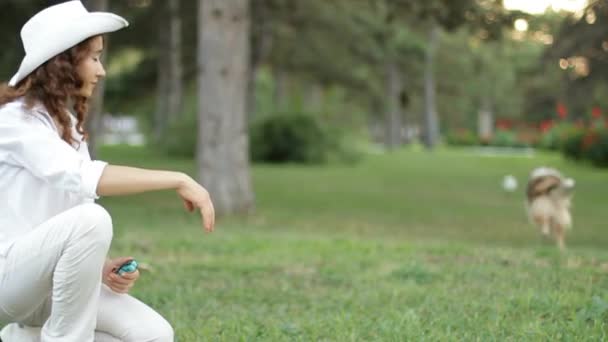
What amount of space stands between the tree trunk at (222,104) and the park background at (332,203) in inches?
0.8

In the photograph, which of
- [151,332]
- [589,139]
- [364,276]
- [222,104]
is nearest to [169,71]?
[589,139]

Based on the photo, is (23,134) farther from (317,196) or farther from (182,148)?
(182,148)

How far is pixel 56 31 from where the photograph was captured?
10.6 ft

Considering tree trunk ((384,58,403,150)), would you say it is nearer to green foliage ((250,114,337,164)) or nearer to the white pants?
green foliage ((250,114,337,164))

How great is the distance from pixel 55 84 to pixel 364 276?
376 cm

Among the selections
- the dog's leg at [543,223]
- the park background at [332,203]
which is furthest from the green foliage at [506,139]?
the dog's leg at [543,223]

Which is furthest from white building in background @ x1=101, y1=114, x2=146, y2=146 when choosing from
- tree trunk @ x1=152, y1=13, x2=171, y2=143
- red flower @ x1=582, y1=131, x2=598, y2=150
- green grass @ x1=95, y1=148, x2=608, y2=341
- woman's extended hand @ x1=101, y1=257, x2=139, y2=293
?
woman's extended hand @ x1=101, y1=257, x2=139, y2=293

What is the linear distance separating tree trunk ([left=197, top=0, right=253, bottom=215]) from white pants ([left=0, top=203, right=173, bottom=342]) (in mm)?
8543

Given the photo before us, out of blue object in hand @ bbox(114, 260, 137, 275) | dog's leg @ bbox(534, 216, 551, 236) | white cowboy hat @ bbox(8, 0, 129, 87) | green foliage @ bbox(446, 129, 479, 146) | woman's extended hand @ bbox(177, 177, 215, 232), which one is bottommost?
green foliage @ bbox(446, 129, 479, 146)

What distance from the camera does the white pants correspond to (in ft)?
10.4

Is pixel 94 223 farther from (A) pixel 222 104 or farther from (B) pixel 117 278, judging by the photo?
(A) pixel 222 104

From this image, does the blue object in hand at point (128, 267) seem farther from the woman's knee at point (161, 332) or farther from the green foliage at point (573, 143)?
the green foliage at point (573, 143)

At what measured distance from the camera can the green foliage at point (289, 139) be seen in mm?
26641

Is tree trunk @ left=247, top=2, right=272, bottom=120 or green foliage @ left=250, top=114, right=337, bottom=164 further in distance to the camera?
green foliage @ left=250, top=114, right=337, bottom=164
